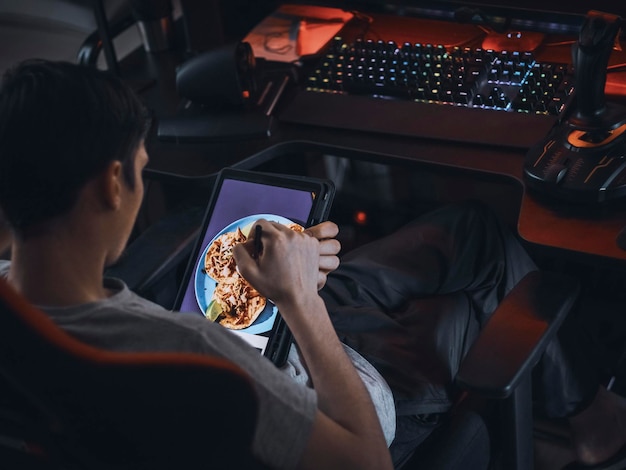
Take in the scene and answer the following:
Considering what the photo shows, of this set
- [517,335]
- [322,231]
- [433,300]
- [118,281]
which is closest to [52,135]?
[118,281]

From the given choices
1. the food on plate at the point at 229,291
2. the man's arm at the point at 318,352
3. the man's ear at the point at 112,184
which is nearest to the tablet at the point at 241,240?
the food on plate at the point at 229,291

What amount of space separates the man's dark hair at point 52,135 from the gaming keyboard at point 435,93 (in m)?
0.64

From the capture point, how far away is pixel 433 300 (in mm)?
1229

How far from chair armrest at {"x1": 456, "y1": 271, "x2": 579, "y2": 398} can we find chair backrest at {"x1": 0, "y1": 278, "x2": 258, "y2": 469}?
327 millimetres

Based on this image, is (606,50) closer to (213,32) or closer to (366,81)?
(366,81)

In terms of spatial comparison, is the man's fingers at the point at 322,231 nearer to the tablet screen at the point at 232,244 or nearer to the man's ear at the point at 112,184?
the tablet screen at the point at 232,244

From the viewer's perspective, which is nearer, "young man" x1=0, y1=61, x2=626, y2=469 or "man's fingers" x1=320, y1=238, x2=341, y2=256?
"young man" x1=0, y1=61, x2=626, y2=469

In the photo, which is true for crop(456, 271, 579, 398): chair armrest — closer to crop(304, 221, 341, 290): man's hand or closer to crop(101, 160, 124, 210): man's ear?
crop(304, 221, 341, 290): man's hand

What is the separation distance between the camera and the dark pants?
3.71ft

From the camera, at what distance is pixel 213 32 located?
→ 167 cm

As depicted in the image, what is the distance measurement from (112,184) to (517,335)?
480 mm

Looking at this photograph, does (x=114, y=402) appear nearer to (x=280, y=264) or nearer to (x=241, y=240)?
(x=280, y=264)

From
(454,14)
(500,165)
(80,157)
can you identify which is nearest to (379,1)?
(454,14)

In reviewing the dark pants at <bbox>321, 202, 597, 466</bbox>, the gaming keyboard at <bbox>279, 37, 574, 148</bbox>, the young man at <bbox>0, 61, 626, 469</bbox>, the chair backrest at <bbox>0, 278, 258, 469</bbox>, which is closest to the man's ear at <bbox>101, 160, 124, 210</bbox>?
the young man at <bbox>0, 61, 626, 469</bbox>
